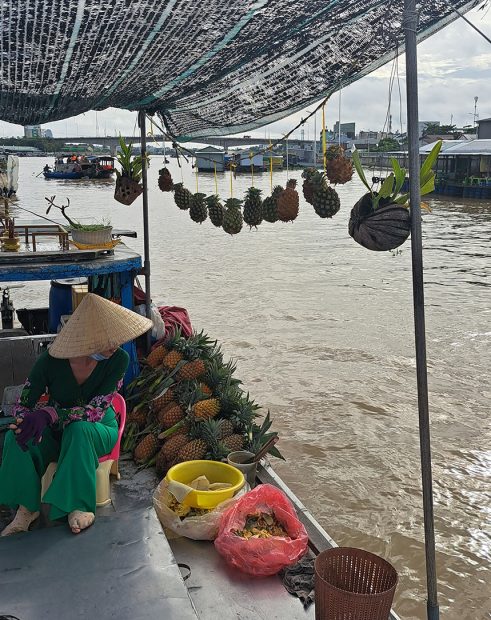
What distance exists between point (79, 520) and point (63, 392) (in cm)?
65

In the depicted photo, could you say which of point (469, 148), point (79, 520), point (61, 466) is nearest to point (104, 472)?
point (61, 466)

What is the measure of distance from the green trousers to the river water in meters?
2.49

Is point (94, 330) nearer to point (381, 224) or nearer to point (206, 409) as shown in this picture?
point (206, 409)

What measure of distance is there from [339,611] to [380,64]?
302 centimetres

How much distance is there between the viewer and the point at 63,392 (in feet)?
10.3

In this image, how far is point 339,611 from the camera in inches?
95.6

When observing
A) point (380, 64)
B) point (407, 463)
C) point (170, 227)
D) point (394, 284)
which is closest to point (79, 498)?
point (380, 64)

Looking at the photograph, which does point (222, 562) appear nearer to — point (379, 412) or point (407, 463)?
point (407, 463)

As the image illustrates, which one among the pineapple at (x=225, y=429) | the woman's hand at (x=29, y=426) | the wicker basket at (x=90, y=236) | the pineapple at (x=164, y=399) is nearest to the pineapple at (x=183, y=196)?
the wicker basket at (x=90, y=236)

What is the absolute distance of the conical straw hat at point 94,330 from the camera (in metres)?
3.07

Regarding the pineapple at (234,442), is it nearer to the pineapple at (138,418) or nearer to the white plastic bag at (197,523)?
the white plastic bag at (197,523)

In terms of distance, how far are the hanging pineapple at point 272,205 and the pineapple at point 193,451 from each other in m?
1.92

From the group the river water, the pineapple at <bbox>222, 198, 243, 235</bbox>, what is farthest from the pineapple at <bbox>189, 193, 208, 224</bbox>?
the river water

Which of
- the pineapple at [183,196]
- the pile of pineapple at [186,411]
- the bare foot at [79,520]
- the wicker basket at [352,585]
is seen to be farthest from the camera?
the pineapple at [183,196]
